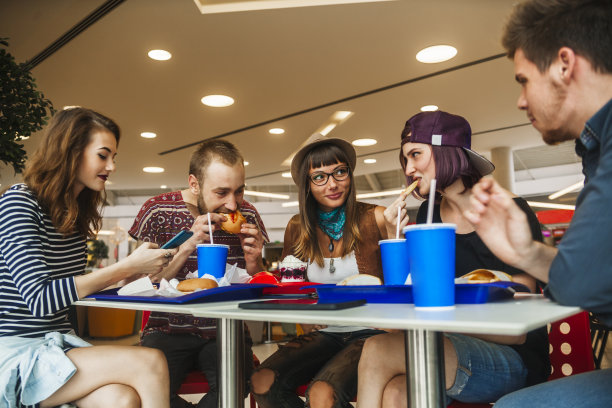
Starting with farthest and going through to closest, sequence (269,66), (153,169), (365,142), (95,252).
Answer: (153,169)
(95,252)
(365,142)
(269,66)

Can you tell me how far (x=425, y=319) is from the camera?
0.76 metres

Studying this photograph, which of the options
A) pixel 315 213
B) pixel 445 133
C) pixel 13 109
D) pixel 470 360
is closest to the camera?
pixel 470 360

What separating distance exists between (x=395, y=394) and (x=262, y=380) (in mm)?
633

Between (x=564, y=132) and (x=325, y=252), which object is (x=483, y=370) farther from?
(x=325, y=252)

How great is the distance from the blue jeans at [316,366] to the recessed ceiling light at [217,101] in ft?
13.4

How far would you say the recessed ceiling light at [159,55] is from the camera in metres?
4.25

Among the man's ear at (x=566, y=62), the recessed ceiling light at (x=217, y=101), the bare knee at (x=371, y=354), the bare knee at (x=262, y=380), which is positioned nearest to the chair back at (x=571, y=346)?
the bare knee at (x=371, y=354)

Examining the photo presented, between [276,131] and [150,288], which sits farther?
[276,131]

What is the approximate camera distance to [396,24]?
388 cm

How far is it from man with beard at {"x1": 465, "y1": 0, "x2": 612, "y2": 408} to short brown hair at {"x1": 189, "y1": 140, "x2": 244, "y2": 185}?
51.7 inches

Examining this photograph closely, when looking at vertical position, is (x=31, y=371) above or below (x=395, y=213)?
below

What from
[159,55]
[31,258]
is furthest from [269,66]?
[31,258]

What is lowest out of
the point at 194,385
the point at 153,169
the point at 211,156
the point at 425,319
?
the point at 194,385

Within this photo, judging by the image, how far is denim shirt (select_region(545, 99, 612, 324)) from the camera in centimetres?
81
